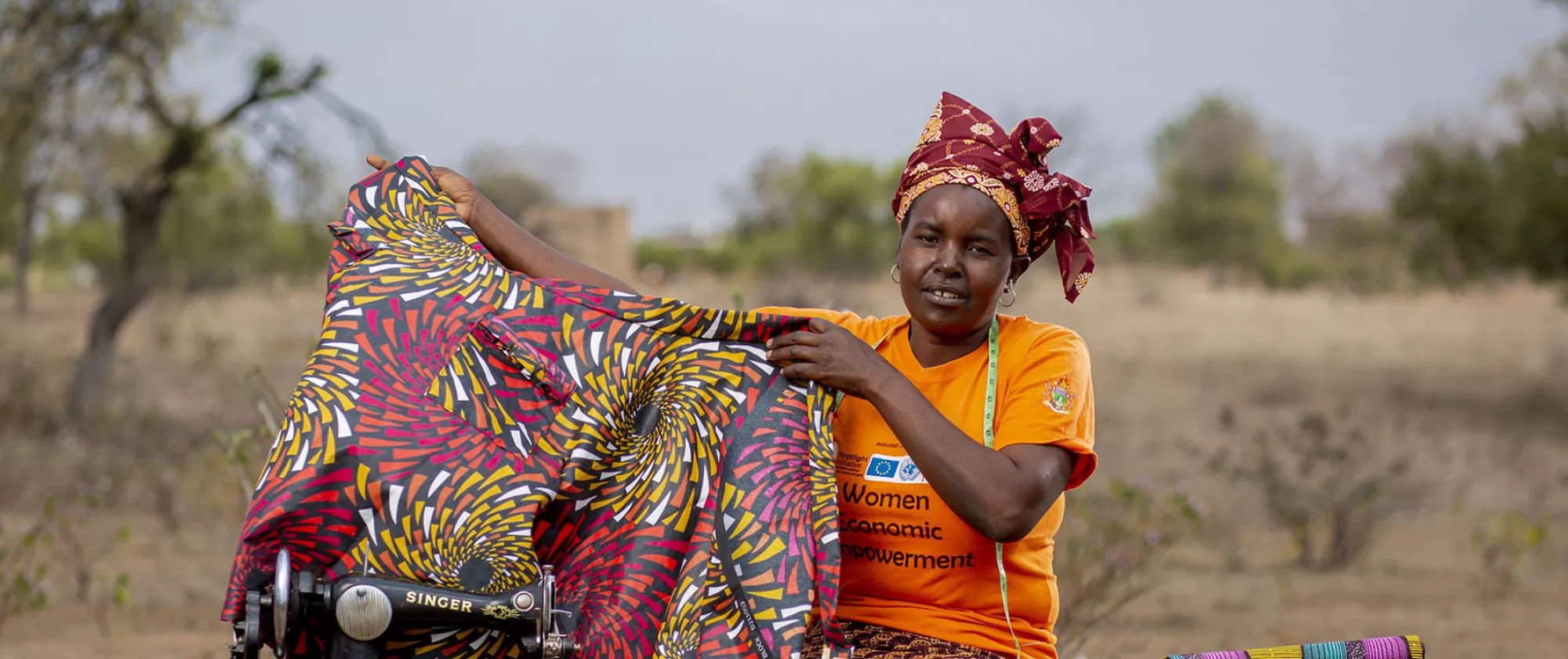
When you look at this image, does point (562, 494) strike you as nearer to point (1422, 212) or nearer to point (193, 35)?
point (193, 35)

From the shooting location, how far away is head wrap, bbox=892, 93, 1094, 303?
10.3 feet

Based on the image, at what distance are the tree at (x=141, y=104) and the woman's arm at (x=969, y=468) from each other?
37.0 ft

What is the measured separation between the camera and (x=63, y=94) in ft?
45.5

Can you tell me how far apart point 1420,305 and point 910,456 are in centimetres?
2661

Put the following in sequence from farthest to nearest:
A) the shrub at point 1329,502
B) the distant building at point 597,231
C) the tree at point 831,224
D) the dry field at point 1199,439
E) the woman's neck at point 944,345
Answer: the tree at point 831,224 → the distant building at point 597,231 → the shrub at point 1329,502 → the dry field at point 1199,439 → the woman's neck at point 944,345

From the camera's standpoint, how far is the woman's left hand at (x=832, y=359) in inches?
118

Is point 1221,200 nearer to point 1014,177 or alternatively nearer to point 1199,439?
point 1199,439

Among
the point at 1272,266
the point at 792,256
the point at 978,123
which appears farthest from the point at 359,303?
the point at 1272,266

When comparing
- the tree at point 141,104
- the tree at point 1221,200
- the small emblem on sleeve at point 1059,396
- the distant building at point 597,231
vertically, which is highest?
the tree at point 1221,200

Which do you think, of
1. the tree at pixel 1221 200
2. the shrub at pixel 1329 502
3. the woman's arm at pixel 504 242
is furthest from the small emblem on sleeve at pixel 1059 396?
the tree at pixel 1221 200

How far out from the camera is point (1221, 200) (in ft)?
132

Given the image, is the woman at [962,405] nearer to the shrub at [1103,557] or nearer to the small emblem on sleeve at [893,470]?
the small emblem on sleeve at [893,470]

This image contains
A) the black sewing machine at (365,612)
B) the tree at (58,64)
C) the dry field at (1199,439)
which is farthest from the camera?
the tree at (58,64)

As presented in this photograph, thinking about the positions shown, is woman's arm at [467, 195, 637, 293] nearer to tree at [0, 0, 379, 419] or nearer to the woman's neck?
the woman's neck
